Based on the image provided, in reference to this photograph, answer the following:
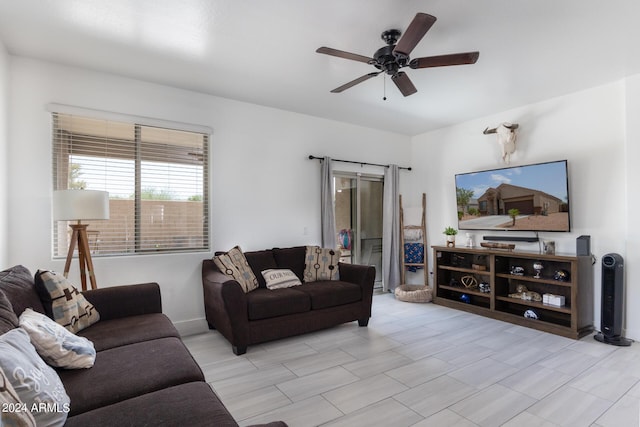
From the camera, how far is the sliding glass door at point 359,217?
16.9 feet

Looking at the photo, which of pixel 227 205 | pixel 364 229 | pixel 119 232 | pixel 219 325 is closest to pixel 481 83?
pixel 364 229

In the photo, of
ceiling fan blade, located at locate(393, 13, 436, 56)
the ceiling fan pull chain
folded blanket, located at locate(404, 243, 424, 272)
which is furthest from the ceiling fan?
folded blanket, located at locate(404, 243, 424, 272)

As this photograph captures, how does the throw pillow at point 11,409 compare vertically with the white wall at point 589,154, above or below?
below

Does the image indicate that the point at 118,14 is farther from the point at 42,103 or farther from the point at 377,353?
the point at 377,353

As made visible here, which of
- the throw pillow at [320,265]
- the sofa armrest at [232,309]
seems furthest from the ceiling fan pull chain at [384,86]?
the sofa armrest at [232,309]

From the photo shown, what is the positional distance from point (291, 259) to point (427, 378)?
208 centimetres

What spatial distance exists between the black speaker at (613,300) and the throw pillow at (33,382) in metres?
4.42

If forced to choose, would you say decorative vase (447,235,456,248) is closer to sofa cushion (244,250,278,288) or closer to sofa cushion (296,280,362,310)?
sofa cushion (296,280,362,310)

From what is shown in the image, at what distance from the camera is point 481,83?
11.6 feet

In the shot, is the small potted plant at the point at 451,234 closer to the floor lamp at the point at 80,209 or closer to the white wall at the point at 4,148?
the floor lamp at the point at 80,209

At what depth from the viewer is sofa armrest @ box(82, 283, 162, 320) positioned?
2.53m

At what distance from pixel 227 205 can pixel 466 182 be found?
3408 millimetres

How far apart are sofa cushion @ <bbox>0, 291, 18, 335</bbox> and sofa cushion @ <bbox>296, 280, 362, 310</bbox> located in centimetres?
235

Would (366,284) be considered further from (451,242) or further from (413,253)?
(413,253)
